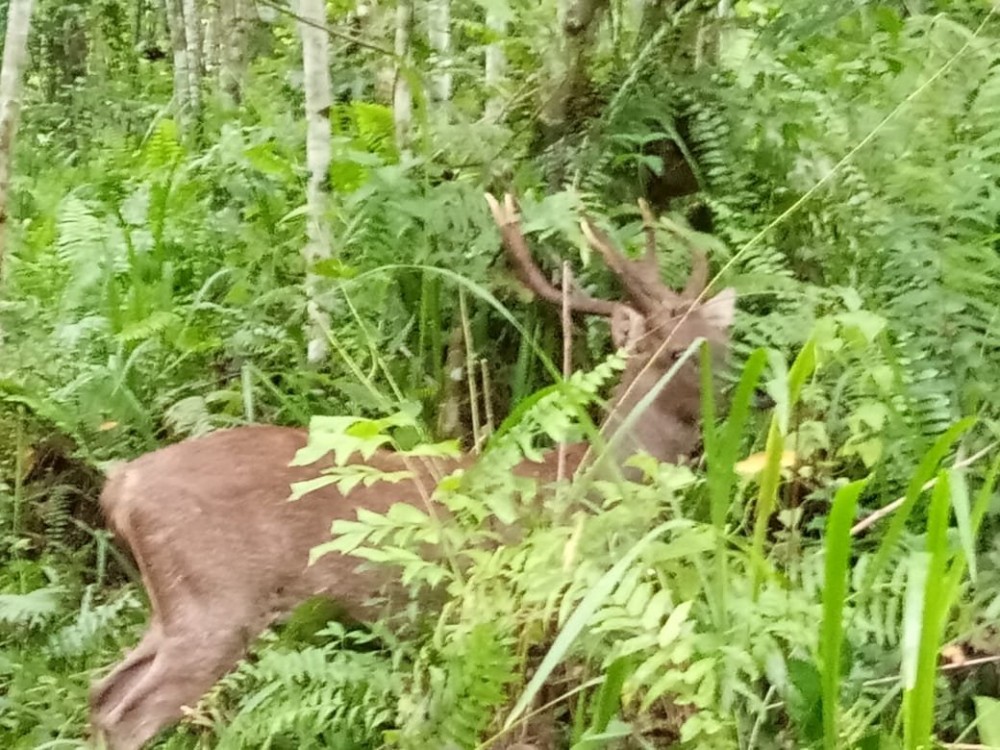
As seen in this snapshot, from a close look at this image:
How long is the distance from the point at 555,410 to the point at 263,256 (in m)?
1.88

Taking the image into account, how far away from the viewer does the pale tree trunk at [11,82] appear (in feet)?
10.3

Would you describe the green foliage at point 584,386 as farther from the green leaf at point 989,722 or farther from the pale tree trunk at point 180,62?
the pale tree trunk at point 180,62

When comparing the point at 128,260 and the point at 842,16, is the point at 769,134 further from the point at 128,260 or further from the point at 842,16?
the point at 128,260

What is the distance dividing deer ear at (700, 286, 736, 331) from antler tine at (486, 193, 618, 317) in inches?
9.7

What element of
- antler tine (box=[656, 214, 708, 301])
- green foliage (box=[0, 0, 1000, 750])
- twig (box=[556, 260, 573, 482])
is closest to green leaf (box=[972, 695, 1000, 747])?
green foliage (box=[0, 0, 1000, 750])

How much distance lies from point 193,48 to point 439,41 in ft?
7.04

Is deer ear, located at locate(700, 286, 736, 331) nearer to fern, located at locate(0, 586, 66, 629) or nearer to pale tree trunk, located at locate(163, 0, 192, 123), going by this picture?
fern, located at locate(0, 586, 66, 629)

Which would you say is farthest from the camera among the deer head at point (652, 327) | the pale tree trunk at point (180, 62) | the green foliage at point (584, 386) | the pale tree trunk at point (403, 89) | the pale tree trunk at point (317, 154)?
the pale tree trunk at point (180, 62)

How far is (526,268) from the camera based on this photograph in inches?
118

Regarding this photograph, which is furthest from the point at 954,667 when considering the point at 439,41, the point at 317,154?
the point at 439,41

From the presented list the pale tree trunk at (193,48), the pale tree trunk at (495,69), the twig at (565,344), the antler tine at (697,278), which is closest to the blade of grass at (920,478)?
the twig at (565,344)

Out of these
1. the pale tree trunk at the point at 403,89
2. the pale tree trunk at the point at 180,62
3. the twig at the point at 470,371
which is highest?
the pale tree trunk at the point at 180,62

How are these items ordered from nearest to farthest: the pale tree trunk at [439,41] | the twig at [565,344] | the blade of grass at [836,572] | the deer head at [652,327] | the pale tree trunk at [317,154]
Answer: the blade of grass at [836,572] < the twig at [565,344] < the deer head at [652,327] < the pale tree trunk at [317,154] < the pale tree trunk at [439,41]

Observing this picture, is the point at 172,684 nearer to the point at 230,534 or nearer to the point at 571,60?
the point at 230,534
